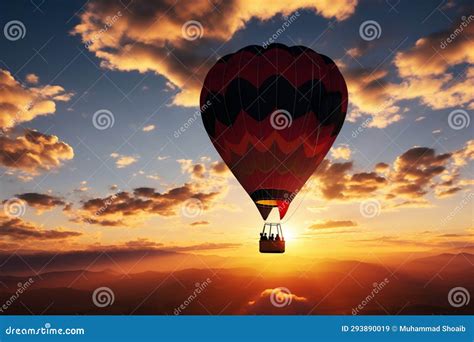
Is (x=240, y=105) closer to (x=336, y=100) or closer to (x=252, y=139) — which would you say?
(x=252, y=139)

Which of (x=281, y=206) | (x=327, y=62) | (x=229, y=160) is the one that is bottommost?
(x=281, y=206)

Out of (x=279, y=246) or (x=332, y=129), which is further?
(x=332, y=129)

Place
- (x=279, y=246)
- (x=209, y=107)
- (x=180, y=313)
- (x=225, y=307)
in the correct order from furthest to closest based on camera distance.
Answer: (x=225, y=307) → (x=209, y=107) → (x=279, y=246) → (x=180, y=313)

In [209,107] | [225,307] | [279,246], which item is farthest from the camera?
[225,307]

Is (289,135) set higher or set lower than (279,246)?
higher

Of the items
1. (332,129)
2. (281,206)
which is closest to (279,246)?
(281,206)
